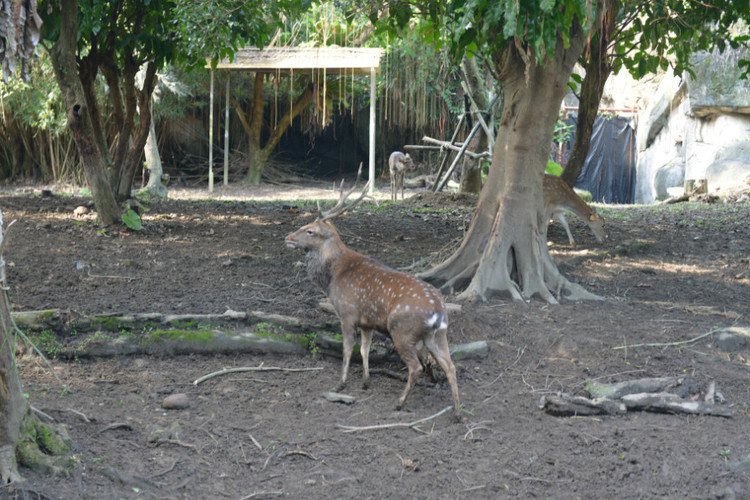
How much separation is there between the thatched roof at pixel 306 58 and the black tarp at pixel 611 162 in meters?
8.46

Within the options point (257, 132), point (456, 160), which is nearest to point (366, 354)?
point (456, 160)

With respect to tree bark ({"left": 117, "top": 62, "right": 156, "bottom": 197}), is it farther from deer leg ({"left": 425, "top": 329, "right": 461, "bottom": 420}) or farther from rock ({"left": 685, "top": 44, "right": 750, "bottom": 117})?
rock ({"left": 685, "top": 44, "right": 750, "bottom": 117})

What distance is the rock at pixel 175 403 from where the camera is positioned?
4.10m

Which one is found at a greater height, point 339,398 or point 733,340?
point 733,340

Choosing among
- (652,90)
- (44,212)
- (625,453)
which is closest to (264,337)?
(625,453)

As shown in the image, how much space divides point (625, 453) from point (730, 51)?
50.8 ft

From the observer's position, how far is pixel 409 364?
441 centimetres

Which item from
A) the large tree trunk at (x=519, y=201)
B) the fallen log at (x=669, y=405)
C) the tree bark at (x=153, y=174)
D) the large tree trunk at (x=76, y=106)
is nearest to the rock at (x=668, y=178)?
the tree bark at (x=153, y=174)

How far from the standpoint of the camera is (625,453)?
12.8 feet

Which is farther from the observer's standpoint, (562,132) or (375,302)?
(562,132)

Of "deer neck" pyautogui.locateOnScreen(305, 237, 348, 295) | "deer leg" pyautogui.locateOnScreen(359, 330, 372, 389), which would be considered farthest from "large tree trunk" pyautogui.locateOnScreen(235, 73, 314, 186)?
"deer leg" pyautogui.locateOnScreen(359, 330, 372, 389)

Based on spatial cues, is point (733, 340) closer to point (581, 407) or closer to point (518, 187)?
point (581, 407)

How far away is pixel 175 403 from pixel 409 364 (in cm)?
137

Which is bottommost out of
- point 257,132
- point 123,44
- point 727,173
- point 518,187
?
point 727,173
